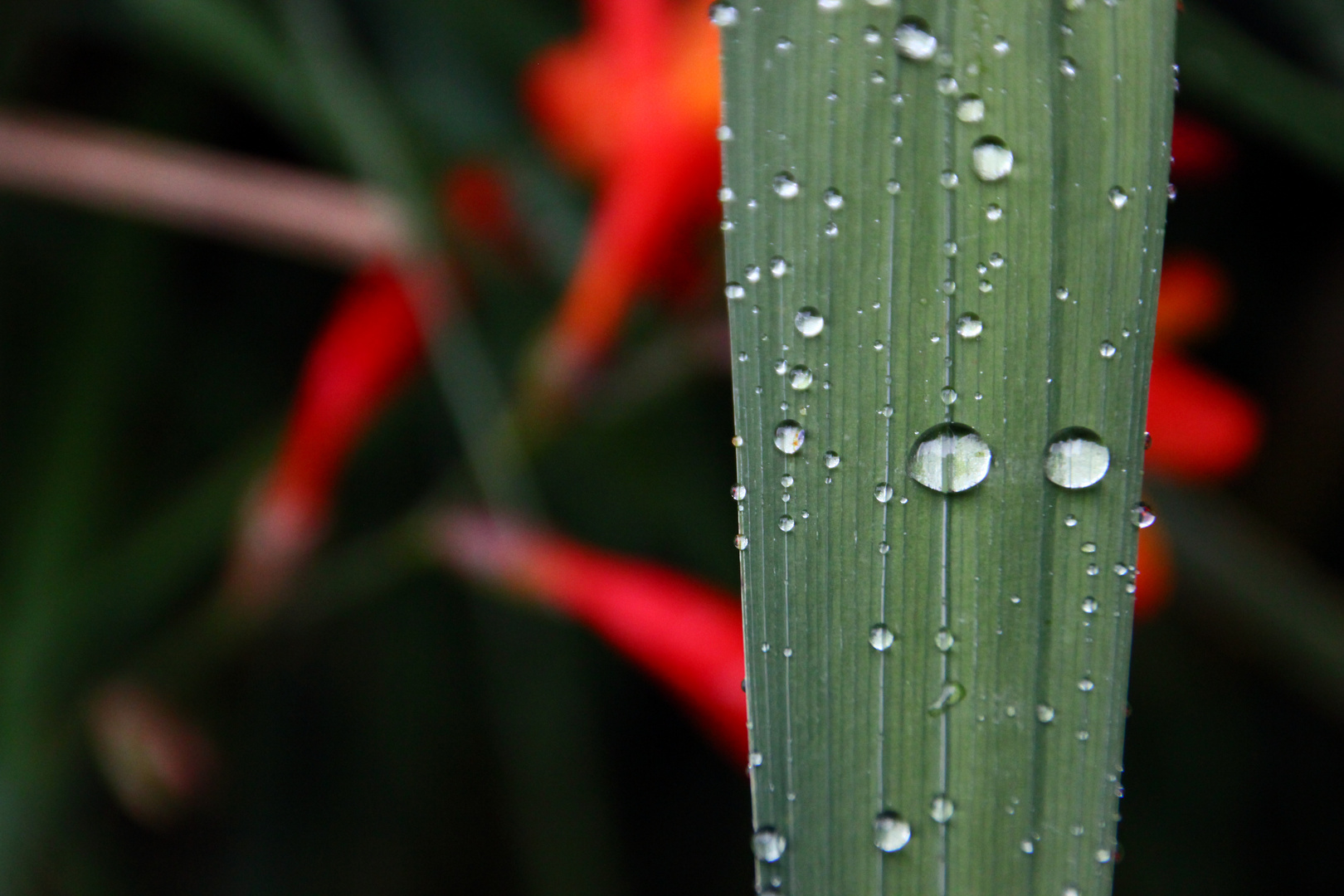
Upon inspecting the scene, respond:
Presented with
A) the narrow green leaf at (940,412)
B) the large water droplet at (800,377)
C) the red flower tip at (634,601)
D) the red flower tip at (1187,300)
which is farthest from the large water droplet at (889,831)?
the red flower tip at (1187,300)

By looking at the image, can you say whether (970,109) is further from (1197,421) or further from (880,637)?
(1197,421)

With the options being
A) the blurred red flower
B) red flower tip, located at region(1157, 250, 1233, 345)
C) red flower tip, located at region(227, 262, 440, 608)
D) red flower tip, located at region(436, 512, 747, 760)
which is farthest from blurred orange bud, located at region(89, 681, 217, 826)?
red flower tip, located at region(1157, 250, 1233, 345)

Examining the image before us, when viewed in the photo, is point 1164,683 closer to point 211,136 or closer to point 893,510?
point 893,510

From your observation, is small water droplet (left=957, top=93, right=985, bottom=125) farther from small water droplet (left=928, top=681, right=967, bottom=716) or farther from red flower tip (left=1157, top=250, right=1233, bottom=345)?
red flower tip (left=1157, top=250, right=1233, bottom=345)

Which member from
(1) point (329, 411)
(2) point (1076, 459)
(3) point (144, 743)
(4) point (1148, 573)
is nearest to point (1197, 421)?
(4) point (1148, 573)

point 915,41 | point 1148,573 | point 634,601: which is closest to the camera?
point 915,41

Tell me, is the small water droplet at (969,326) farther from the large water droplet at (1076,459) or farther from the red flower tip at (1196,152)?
the red flower tip at (1196,152)

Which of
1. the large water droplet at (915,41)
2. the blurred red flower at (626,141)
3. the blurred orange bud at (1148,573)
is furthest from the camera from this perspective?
the blurred red flower at (626,141)

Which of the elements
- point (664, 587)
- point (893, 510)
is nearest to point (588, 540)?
point (664, 587)
